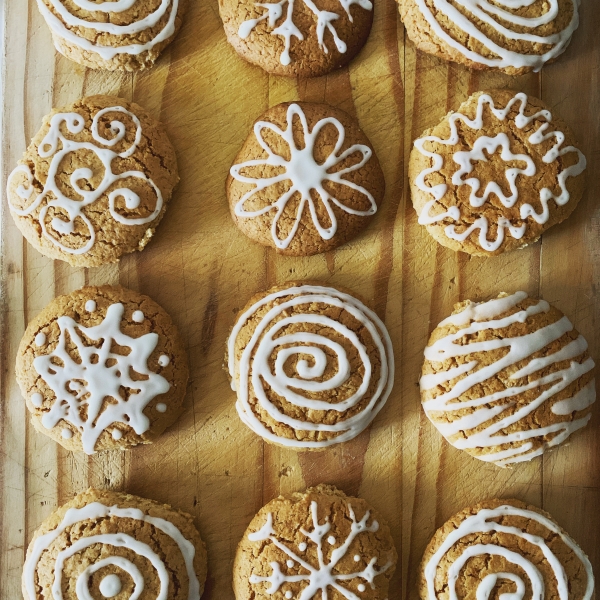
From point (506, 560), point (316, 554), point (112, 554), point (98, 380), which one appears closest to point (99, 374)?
point (98, 380)

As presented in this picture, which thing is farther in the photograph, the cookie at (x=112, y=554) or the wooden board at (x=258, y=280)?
the wooden board at (x=258, y=280)

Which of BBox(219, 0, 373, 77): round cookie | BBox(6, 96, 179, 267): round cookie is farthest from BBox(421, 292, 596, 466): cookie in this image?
BBox(6, 96, 179, 267): round cookie

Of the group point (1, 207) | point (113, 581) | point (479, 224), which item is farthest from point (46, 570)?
point (479, 224)

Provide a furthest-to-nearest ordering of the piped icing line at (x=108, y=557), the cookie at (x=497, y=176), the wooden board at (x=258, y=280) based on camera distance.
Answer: the wooden board at (x=258, y=280)
the cookie at (x=497, y=176)
the piped icing line at (x=108, y=557)

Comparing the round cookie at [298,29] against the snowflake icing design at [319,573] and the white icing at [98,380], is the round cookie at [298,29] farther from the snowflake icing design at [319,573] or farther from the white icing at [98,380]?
the snowflake icing design at [319,573]

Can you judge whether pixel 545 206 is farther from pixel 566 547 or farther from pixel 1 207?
pixel 1 207

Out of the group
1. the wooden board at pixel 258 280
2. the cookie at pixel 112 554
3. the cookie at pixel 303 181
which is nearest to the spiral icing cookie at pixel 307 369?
the wooden board at pixel 258 280

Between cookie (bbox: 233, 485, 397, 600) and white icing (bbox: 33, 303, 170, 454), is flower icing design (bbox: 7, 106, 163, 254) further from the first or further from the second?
cookie (bbox: 233, 485, 397, 600)
